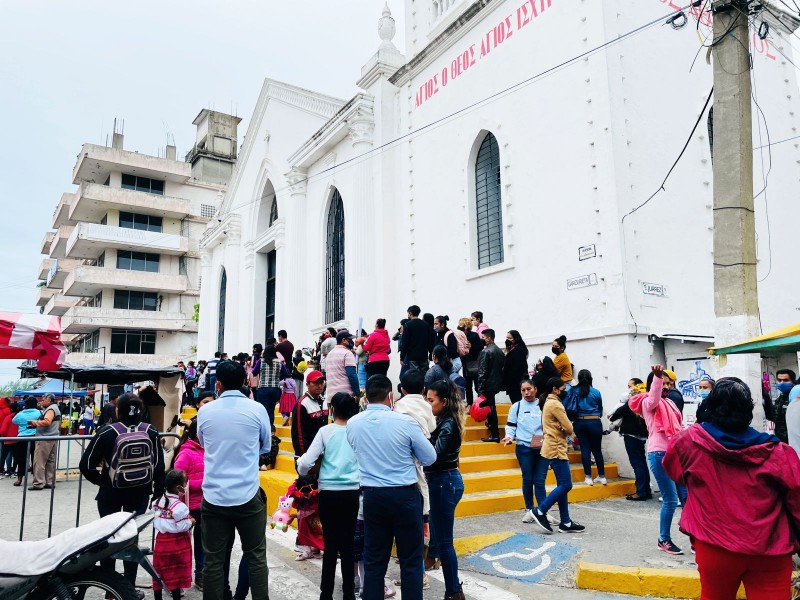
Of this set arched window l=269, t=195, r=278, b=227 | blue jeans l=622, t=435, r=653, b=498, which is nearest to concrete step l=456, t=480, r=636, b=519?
blue jeans l=622, t=435, r=653, b=498

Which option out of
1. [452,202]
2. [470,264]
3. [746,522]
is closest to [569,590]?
[746,522]

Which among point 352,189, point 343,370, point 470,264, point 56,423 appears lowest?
point 56,423

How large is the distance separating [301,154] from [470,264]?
27.1 feet

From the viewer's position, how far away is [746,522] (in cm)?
313

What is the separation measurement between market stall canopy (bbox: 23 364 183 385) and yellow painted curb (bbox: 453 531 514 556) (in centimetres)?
1063

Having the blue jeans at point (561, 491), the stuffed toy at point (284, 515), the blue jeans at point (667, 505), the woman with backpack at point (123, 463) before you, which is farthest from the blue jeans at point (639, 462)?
the woman with backpack at point (123, 463)

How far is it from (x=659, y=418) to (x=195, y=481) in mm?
4905

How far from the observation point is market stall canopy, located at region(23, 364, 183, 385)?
14.1 meters

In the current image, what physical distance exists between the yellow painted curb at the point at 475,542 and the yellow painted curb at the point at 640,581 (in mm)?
1227

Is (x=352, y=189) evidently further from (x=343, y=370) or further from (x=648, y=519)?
(x=648, y=519)

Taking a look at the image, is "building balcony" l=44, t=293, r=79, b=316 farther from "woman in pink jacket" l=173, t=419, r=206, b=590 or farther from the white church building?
"woman in pink jacket" l=173, t=419, r=206, b=590

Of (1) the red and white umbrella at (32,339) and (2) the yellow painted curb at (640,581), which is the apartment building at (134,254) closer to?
(1) the red and white umbrella at (32,339)

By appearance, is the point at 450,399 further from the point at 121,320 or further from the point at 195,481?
the point at 121,320

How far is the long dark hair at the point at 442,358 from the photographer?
930 centimetres
